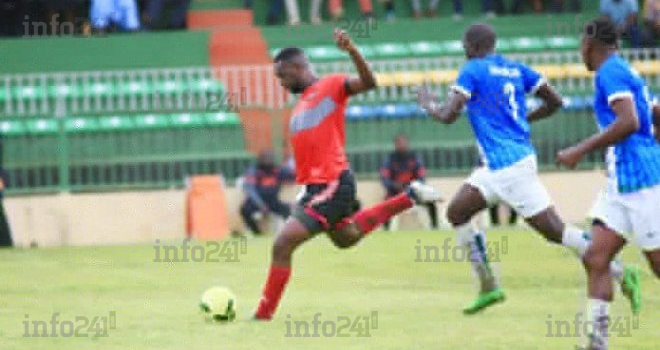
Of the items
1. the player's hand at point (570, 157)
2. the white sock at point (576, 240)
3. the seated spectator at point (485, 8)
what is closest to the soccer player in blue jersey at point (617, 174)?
the player's hand at point (570, 157)

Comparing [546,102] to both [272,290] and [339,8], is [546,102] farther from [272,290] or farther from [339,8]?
[339,8]

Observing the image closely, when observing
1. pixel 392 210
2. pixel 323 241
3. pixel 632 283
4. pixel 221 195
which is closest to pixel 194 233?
pixel 221 195

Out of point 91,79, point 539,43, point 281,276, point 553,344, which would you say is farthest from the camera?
point 539,43

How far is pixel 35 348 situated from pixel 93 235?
14854 millimetres

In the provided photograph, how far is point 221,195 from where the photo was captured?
2811 cm

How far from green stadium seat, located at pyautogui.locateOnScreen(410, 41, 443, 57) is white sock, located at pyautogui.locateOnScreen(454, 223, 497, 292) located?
17209mm

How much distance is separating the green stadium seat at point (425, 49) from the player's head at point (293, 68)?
58.9ft

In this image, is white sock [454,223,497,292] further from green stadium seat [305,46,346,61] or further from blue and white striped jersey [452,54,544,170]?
green stadium seat [305,46,346,61]

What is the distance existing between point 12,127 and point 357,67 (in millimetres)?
15693

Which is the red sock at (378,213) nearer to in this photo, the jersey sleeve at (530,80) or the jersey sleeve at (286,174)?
the jersey sleeve at (530,80)

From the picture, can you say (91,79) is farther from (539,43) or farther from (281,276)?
(281,276)

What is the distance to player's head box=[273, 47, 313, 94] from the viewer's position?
1464 centimetres

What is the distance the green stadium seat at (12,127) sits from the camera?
28547 millimetres

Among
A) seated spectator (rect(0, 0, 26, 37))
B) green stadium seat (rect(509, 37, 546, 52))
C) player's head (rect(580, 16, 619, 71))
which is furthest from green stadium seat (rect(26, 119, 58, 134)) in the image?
player's head (rect(580, 16, 619, 71))
